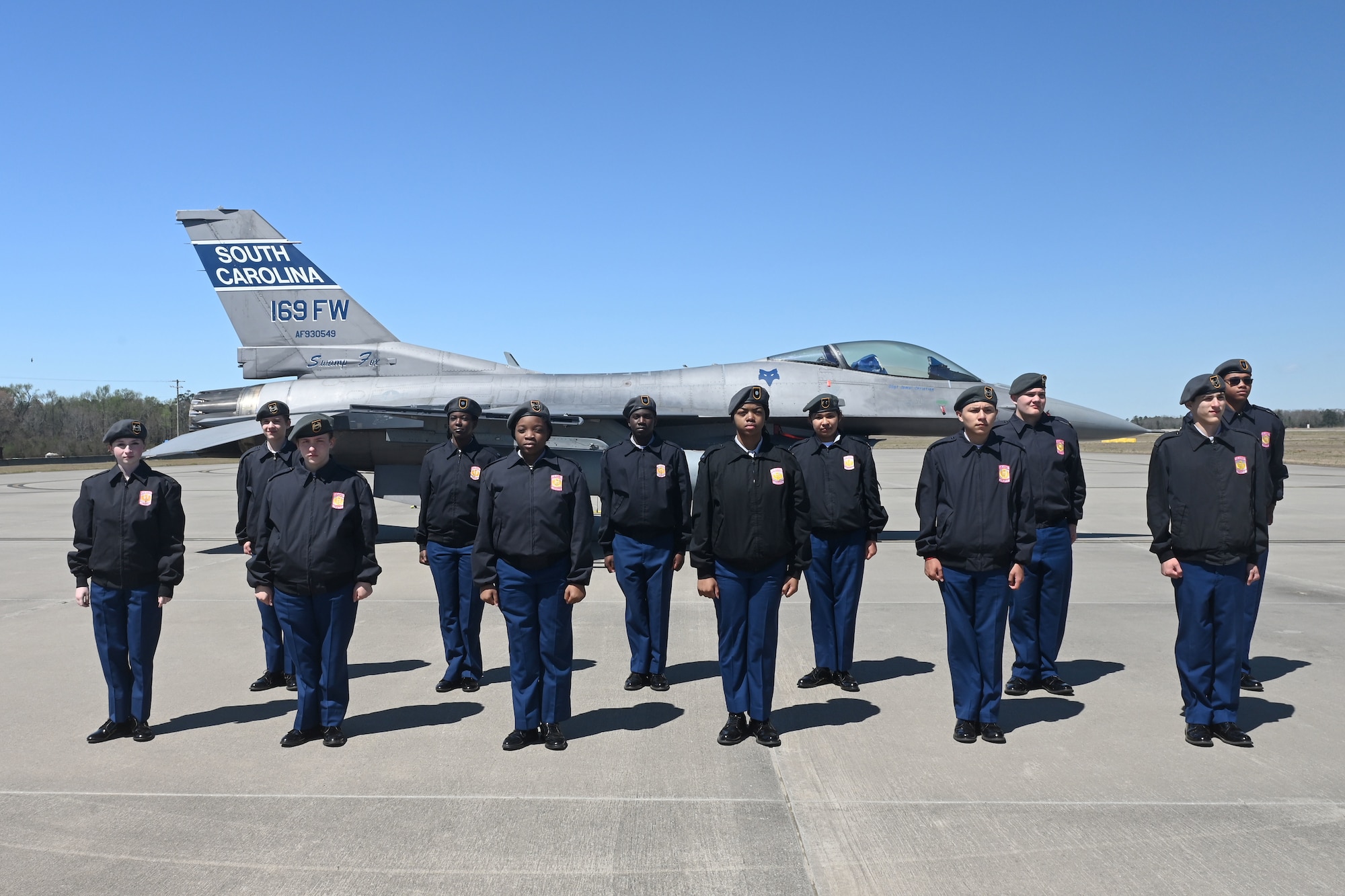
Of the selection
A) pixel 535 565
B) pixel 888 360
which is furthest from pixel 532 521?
pixel 888 360

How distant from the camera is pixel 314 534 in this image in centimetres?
443

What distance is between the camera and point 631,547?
591cm

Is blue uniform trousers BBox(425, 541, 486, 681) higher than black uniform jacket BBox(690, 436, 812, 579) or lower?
lower

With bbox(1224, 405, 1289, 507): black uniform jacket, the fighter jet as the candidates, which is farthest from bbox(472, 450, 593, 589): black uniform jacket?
the fighter jet

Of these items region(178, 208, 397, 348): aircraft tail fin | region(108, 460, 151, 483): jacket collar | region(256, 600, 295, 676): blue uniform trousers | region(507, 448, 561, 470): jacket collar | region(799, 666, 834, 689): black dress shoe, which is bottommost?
region(799, 666, 834, 689): black dress shoe

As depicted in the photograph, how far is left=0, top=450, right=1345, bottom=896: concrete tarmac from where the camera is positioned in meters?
3.12

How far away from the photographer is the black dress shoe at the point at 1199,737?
4426 millimetres

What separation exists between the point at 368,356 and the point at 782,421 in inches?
276

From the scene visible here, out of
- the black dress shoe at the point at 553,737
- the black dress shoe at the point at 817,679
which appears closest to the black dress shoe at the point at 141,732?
the black dress shoe at the point at 553,737

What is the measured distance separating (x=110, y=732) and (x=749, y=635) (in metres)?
3.47

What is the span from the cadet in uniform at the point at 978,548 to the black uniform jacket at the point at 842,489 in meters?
1.06

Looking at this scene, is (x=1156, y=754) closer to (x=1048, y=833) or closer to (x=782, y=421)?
(x=1048, y=833)

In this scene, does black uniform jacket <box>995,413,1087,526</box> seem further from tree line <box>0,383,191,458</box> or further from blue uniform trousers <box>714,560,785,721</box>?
tree line <box>0,383,191,458</box>

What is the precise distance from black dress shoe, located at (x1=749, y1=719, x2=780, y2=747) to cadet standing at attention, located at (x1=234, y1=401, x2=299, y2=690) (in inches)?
120
